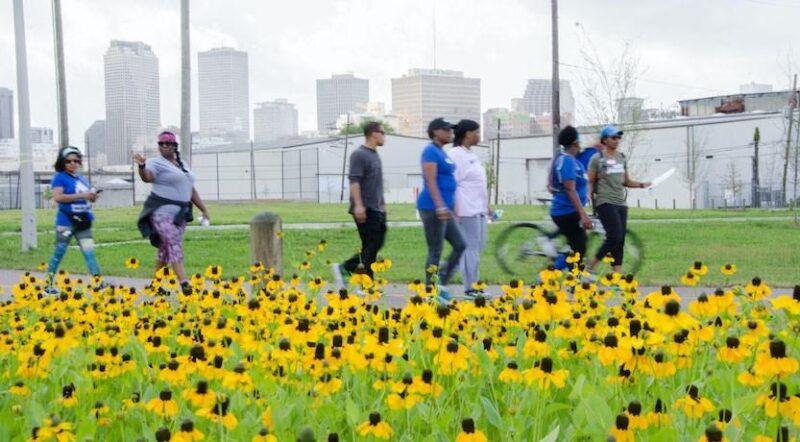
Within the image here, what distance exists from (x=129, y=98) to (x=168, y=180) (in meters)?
171

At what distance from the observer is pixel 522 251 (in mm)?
11008

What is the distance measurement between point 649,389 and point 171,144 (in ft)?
20.7

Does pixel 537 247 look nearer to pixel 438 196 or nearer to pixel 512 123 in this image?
pixel 438 196

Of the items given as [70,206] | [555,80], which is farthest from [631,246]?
[555,80]

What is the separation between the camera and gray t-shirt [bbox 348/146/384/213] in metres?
9.06

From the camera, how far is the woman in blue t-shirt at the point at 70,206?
34.1 ft

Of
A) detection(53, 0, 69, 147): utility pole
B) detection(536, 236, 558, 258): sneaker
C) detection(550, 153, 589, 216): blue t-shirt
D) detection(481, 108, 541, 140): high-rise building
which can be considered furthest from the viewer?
detection(481, 108, 541, 140): high-rise building

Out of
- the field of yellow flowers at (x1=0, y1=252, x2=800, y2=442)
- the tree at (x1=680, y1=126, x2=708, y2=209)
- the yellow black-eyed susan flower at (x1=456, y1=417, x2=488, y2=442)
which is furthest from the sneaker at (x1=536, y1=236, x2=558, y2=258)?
the tree at (x1=680, y1=126, x2=708, y2=209)

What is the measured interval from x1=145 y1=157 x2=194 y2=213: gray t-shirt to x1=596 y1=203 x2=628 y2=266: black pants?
3.85 metres

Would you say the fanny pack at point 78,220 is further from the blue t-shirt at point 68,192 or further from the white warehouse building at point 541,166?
the white warehouse building at point 541,166

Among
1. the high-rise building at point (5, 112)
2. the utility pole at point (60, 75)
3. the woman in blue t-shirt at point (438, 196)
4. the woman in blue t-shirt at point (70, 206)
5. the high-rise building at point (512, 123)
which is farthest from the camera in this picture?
the high-rise building at point (512, 123)

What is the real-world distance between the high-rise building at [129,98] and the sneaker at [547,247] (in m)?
135

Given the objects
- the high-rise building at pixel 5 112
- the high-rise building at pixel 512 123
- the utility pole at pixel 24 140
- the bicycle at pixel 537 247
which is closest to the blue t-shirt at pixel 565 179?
the bicycle at pixel 537 247

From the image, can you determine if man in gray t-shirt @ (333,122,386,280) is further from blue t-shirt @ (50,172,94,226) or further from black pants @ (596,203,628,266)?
blue t-shirt @ (50,172,94,226)
